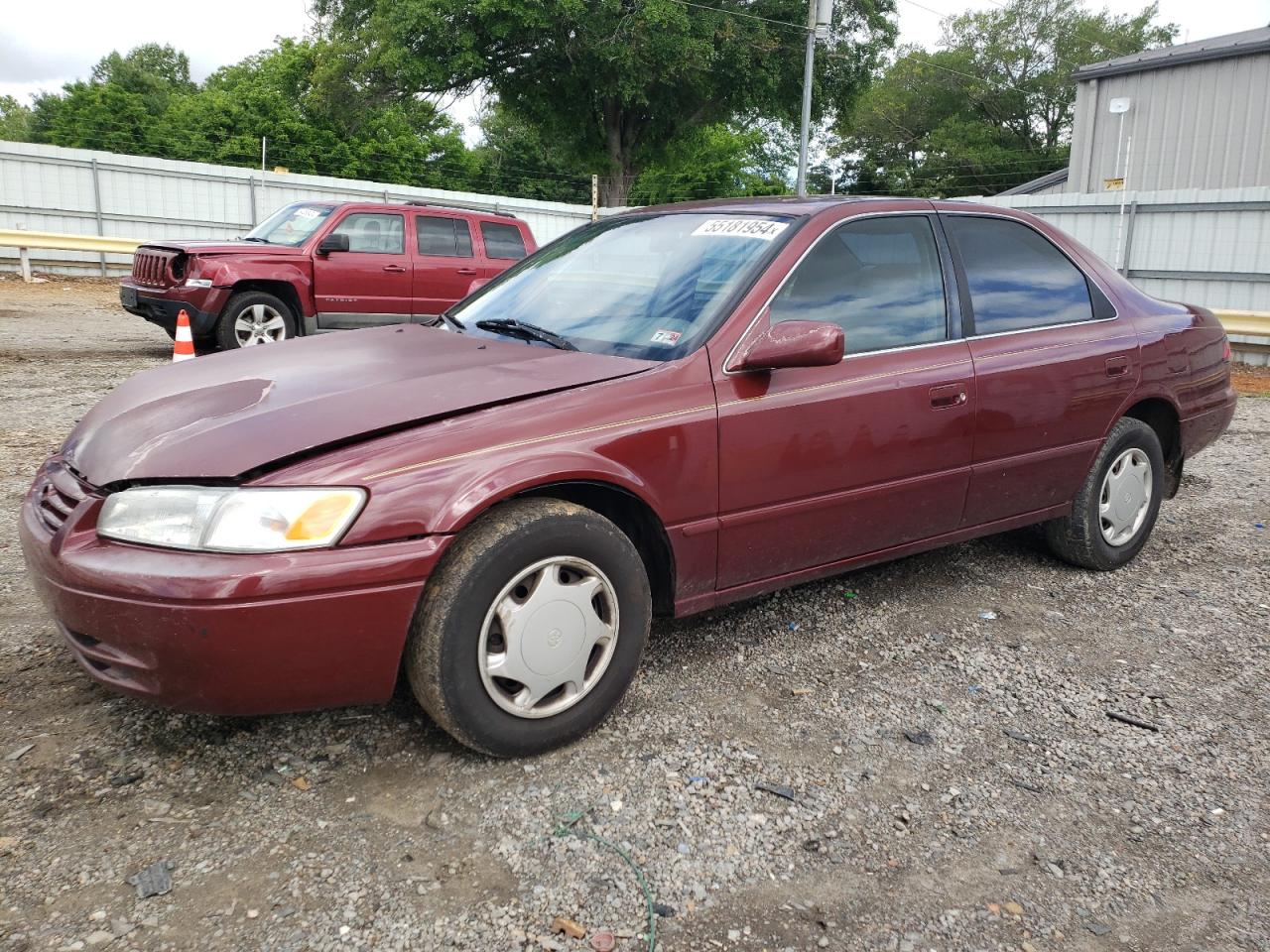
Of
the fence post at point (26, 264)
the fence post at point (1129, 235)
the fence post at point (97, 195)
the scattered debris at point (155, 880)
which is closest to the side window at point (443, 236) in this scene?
the fence post at point (1129, 235)

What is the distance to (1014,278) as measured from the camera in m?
4.02

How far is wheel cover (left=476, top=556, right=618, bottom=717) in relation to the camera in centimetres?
262

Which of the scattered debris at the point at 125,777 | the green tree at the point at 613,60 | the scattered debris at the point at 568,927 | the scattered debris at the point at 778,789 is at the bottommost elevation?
the scattered debris at the point at 568,927

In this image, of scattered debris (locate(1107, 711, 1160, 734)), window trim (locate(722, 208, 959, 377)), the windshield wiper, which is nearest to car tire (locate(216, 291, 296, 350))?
the windshield wiper

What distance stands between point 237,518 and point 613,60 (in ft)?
95.5

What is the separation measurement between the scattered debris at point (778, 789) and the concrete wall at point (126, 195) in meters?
16.2

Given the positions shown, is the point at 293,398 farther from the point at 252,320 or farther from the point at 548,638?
the point at 252,320

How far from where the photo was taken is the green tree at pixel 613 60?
28.6 m

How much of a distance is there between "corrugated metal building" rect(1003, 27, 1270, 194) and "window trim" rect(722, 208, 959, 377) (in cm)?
2148

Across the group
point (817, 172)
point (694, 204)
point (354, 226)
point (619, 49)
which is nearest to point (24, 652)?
point (694, 204)

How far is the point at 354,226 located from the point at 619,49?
2064cm

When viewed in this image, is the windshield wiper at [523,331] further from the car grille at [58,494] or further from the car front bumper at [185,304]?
the car front bumper at [185,304]

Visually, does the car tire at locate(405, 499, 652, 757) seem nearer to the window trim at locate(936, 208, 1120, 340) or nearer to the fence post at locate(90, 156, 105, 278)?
the window trim at locate(936, 208, 1120, 340)

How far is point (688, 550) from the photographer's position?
9.90ft
